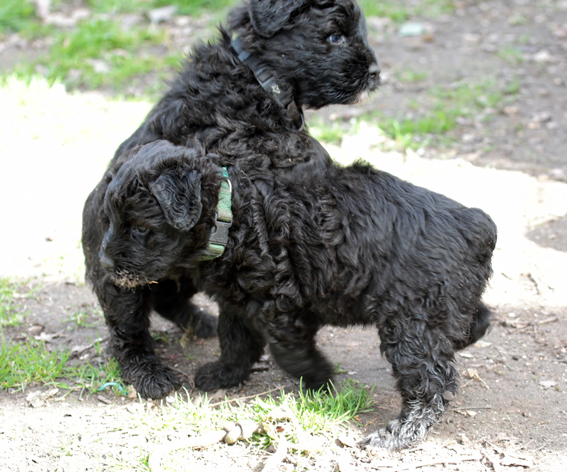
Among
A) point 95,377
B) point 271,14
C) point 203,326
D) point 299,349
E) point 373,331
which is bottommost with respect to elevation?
point 373,331

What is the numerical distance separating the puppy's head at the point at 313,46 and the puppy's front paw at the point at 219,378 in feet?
5.99

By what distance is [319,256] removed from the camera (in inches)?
122

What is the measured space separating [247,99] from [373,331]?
187 centimetres

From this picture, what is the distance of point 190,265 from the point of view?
10.7 ft

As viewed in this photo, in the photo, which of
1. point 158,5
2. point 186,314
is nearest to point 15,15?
point 158,5

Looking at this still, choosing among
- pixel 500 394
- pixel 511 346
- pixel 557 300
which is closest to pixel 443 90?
pixel 557 300

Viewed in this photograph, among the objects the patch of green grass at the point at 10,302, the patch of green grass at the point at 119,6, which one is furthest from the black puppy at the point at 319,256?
the patch of green grass at the point at 119,6

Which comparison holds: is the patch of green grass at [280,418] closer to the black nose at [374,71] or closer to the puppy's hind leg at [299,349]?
the puppy's hind leg at [299,349]

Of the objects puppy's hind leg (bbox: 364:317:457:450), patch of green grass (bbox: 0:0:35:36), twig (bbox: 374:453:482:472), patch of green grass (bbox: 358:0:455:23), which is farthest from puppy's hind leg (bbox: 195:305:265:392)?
patch of green grass (bbox: 0:0:35:36)

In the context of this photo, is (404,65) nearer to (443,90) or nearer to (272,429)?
(443,90)

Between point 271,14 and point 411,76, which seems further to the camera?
point 411,76

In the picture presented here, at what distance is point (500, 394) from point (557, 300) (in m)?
1.17

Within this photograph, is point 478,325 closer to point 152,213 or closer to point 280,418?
point 280,418

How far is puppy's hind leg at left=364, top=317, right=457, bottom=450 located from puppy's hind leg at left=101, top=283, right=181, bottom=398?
132cm
